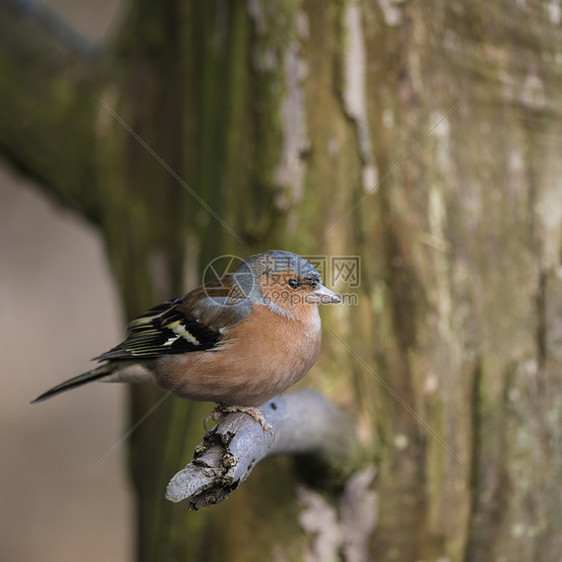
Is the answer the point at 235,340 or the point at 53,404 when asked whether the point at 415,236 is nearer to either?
the point at 235,340

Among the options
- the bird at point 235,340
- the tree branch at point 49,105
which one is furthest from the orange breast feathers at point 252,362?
the tree branch at point 49,105

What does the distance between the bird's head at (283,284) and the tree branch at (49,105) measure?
1548 millimetres

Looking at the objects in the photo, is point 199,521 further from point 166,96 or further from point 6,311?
point 6,311

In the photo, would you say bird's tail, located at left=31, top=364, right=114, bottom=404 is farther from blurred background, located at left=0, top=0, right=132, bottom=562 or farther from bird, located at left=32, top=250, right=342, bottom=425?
blurred background, located at left=0, top=0, right=132, bottom=562

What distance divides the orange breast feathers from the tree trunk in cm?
41

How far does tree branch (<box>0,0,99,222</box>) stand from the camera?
395 centimetres

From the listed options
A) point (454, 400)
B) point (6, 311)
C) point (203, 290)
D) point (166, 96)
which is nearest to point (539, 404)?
point (454, 400)

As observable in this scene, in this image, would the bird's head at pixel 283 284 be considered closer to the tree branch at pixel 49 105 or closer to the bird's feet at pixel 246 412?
the bird's feet at pixel 246 412

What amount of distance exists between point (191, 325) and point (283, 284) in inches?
16.4

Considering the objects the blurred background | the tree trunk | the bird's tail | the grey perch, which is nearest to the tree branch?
the tree trunk

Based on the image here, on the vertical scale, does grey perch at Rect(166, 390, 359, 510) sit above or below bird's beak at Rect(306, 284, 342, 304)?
below

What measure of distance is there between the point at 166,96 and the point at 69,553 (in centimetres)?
498

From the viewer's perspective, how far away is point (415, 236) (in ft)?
9.98

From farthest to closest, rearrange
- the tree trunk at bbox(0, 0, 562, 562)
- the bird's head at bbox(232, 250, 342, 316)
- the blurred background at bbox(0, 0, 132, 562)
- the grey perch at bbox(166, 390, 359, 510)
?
the blurred background at bbox(0, 0, 132, 562)
the tree trunk at bbox(0, 0, 562, 562)
the bird's head at bbox(232, 250, 342, 316)
the grey perch at bbox(166, 390, 359, 510)
